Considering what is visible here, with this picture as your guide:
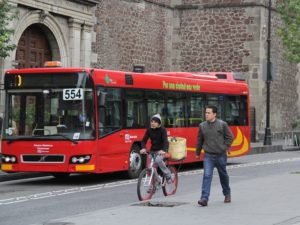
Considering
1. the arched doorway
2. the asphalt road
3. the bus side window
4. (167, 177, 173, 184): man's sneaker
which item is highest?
the arched doorway

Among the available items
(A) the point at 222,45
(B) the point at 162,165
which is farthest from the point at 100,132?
(A) the point at 222,45

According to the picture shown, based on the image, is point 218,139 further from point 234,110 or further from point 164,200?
point 234,110

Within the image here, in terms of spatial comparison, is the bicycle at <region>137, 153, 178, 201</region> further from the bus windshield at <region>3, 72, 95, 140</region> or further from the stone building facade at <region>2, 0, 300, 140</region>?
the stone building facade at <region>2, 0, 300, 140</region>

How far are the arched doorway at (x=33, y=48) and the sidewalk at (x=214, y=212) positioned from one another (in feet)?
48.3

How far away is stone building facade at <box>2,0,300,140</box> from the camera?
107 ft

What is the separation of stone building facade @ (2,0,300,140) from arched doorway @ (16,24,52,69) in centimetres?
105

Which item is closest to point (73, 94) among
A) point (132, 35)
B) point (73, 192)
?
point (73, 192)

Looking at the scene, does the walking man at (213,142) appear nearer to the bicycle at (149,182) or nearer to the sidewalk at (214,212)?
the sidewalk at (214,212)

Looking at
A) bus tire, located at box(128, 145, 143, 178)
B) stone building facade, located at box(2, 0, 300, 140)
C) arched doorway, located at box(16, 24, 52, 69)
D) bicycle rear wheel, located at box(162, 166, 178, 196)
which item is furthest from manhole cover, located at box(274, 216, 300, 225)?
stone building facade, located at box(2, 0, 300, 140)

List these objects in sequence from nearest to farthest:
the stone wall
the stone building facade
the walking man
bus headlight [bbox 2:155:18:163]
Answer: the walking man → bus headlight [bbox 2:155:18:163] → the stone building facade → the stone wall

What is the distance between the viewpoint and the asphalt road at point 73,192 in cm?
1334

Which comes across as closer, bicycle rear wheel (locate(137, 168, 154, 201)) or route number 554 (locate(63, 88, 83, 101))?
bicycle rear wheel (locate(137, 168, 154, 201))

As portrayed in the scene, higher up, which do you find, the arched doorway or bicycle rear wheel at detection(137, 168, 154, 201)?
the arched doorway

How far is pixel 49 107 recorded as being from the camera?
18.5 metres
